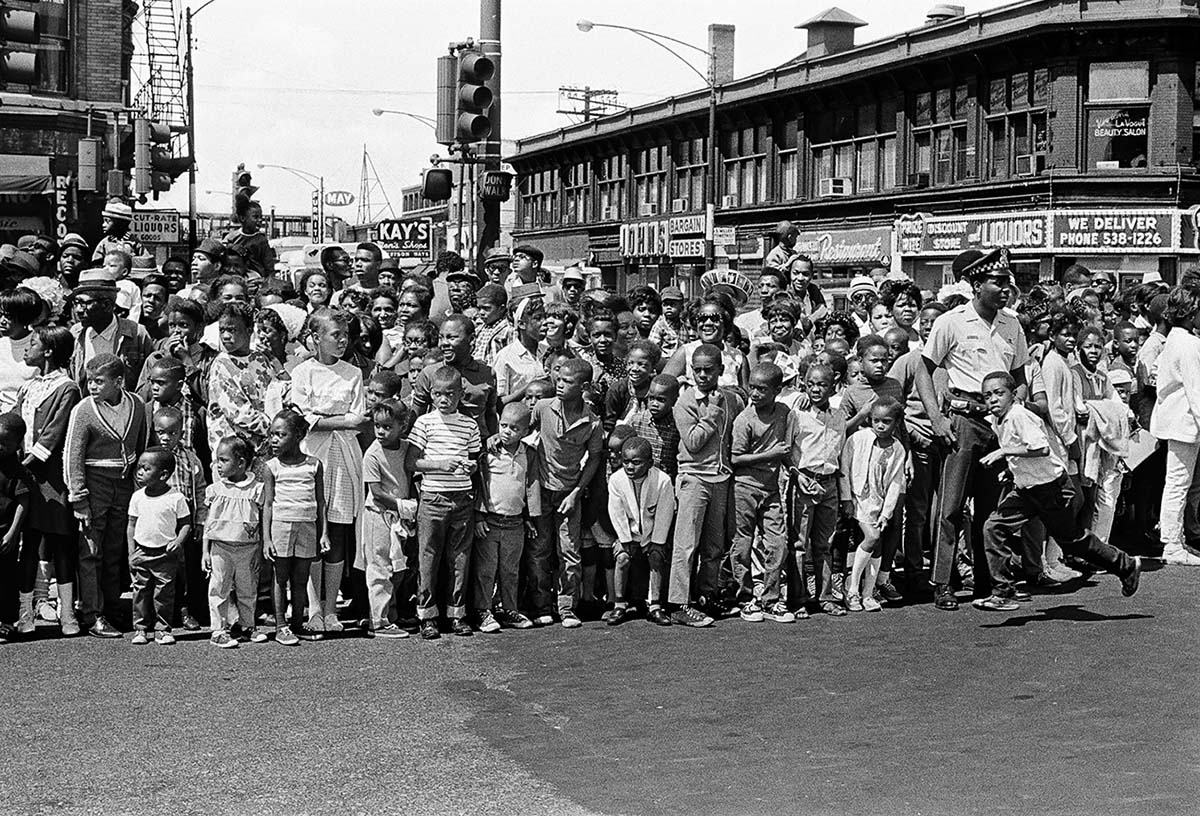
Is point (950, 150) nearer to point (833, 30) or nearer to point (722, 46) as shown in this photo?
A: point (833, 30)

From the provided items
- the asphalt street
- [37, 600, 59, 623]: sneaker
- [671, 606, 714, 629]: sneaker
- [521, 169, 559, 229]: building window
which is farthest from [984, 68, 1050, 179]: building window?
[37, 600, 59, 623]: sneaker

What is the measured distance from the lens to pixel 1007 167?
116 ft

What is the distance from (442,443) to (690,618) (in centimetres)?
181

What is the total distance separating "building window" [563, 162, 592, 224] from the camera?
58625 mm

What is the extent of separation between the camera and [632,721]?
22.5 ft

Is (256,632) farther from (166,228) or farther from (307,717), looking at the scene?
(166,228)

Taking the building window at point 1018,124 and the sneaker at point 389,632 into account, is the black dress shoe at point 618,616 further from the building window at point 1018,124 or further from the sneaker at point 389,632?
the building window at point 1018,124

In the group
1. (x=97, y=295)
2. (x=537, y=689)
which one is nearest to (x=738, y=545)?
(x=537, y=689)

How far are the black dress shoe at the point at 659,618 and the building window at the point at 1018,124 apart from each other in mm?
27324

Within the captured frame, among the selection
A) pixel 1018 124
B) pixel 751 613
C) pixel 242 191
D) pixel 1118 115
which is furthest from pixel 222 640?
pixel 1018 124

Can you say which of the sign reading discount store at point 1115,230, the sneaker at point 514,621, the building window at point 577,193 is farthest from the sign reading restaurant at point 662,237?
the sneaker at point 514,621

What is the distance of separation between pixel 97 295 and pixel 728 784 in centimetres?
560

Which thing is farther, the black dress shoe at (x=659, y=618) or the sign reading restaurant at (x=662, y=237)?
the sign reading restaurant at (x=662, y=237)

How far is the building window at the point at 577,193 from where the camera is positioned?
192ft
